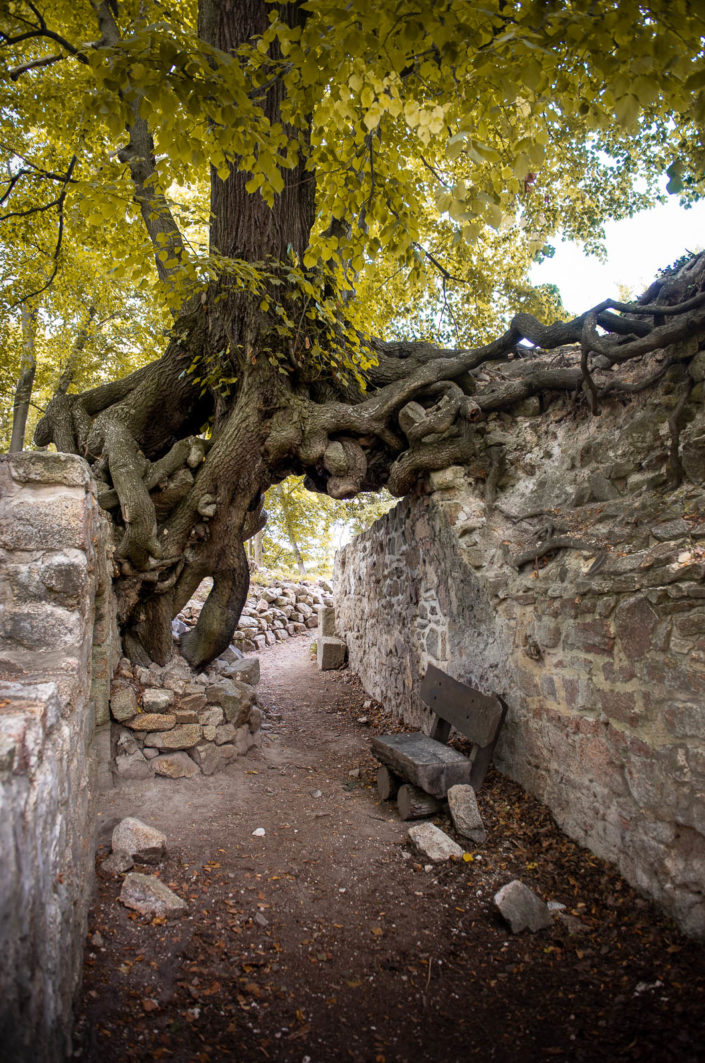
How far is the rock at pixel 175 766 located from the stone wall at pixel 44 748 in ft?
4.06

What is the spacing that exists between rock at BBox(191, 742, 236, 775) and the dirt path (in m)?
0.56

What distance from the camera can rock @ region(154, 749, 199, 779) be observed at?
415 centimetres

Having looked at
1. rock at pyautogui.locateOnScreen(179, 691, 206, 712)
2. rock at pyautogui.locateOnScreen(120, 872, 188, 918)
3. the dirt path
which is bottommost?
the dirt path

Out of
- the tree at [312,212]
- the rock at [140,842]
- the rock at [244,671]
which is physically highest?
the tree at [312,212]

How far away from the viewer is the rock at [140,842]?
2984mm

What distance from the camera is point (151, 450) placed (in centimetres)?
540

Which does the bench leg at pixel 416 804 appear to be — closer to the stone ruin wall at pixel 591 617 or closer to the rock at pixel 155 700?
the stone ruin wall at pixel 591 617

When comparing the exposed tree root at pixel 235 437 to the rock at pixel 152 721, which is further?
the exposed tree root at pixel 235 437

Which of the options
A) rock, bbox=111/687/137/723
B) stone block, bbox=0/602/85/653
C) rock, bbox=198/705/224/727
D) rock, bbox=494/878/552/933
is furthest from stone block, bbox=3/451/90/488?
rock, bbox=494/878/552/933

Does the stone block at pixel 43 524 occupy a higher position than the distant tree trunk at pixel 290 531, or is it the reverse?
the distant tree trunk at pixel 290 531

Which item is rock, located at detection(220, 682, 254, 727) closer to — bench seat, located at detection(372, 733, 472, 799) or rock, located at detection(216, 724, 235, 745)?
rock, located at detection(216, 724, 235, 745)

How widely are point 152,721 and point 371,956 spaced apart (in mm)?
2414

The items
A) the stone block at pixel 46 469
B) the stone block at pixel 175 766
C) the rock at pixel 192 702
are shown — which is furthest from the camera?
the rock at pixel 192 702

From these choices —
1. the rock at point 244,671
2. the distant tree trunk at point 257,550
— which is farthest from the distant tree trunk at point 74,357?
the rock at point 244,671
